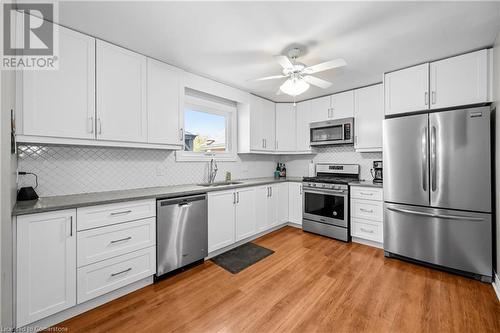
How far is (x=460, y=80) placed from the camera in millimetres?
2418

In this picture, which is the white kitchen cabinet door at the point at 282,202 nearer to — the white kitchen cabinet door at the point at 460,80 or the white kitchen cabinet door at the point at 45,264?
the white kitchen cabinet door at the point at 460,80

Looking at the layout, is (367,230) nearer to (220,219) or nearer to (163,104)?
(220,219)

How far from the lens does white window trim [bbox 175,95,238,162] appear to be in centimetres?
319

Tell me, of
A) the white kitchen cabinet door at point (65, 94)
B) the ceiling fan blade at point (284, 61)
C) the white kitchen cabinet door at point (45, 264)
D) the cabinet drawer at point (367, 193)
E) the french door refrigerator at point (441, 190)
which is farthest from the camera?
the cabinet drawer at point (367, 193)

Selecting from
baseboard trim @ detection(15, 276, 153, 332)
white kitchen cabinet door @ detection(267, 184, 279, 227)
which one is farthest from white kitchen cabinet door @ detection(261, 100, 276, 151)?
baseboard trim @ detection(15, 276, 153, 332)

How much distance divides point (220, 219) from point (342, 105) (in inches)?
109

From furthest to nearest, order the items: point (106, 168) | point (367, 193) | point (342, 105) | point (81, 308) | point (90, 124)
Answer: point (342, 105) < point (367, 193) < point (106, 168) < point (90, 124) < point (81, 308)

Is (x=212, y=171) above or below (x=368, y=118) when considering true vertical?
below

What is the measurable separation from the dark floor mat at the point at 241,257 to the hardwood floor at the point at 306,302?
0.37 feet

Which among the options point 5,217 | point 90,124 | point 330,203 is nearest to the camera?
point 5,217

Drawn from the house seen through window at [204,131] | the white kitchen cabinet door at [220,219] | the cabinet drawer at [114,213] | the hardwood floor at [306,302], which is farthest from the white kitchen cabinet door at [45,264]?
the house seen through window at [204,131]

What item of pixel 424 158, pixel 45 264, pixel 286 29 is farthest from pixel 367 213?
pixel 45 264

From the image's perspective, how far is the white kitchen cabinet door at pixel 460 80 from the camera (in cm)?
230

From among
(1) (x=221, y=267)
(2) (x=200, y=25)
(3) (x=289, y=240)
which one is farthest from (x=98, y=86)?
(3) (x=289, y=240)
